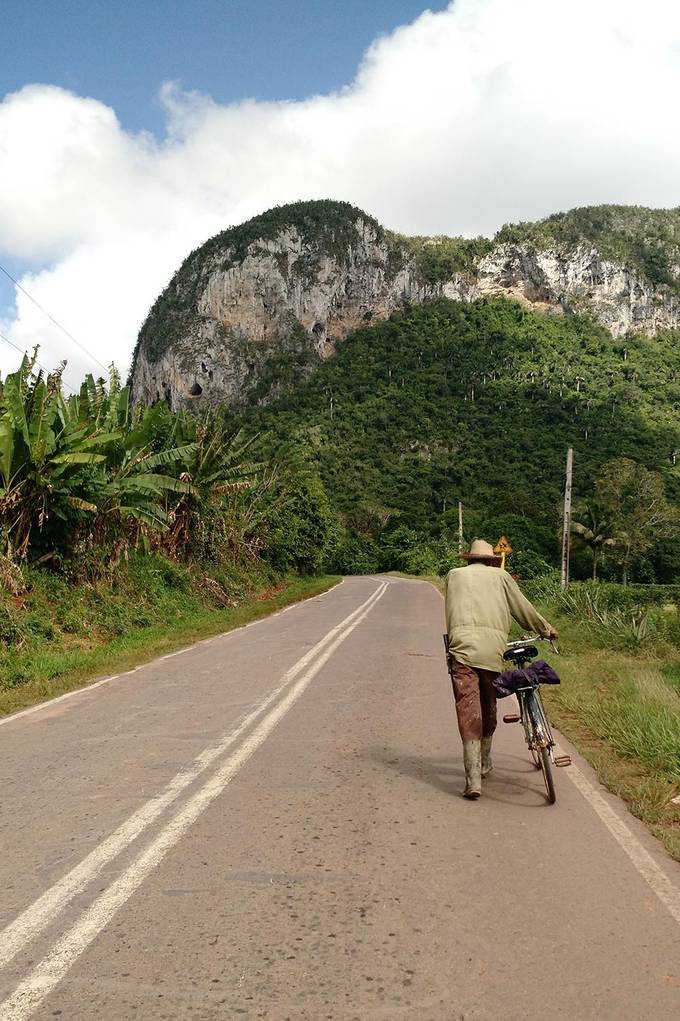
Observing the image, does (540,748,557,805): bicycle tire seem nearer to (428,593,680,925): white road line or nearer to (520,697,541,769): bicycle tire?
(520,697,541,769): bicycle tire

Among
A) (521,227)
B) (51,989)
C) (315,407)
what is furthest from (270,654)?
(521,227)

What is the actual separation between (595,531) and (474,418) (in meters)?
57.0

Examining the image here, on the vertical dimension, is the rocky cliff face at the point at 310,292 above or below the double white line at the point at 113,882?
above

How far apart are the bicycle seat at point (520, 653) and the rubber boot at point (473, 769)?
0.69 metres

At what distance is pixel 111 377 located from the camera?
1694 centimetres

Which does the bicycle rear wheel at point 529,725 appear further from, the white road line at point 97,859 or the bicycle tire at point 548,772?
the white road line at point 97,859

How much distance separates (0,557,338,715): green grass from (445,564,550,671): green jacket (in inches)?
214

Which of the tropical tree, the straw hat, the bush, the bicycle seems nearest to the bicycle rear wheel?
the bicycle

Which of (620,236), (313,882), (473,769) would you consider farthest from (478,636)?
(620,236)

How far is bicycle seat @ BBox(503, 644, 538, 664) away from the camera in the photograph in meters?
5.81

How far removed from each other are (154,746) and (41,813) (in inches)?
67.4

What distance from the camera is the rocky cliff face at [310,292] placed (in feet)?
472

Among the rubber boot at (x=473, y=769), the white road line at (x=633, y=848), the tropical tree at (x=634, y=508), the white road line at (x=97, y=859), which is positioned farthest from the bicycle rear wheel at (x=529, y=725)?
the tropical tree at (x=634, y=508)

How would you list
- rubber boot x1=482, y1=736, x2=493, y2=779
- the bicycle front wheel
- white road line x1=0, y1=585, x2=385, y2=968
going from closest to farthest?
white road line x1=0, y1=585, x2=385, y2=968 < the bicycle front wheel < rubber boot x1=482, y1=736, x2=493, y2=779
